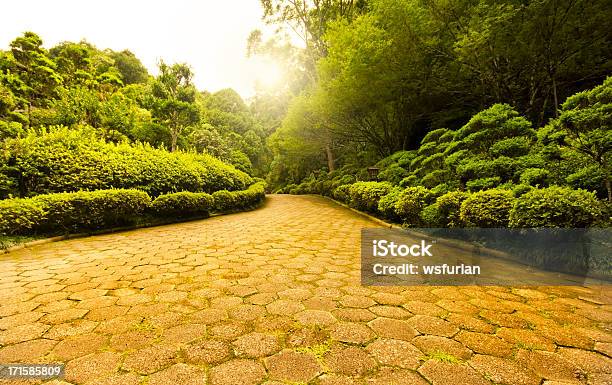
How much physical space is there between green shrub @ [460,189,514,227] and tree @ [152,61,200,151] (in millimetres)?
20627

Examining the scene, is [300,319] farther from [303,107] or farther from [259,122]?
[259,122]

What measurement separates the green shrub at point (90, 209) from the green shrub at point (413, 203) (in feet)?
23.4

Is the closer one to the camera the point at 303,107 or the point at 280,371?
the point at 280,371

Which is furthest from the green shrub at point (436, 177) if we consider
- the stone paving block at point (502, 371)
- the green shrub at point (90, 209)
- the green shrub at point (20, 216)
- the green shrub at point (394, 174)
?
the green shrub at point (20, 216)

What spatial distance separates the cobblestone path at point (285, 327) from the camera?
1.74m

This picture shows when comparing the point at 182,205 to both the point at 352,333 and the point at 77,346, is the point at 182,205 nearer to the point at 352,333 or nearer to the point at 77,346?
the point at 77,346

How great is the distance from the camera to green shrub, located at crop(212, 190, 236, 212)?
10195 millimetres

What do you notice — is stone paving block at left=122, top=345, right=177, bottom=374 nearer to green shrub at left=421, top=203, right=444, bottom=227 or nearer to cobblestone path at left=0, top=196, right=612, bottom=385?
cobblestone path at left=0, top=196, right=612, bottom=385

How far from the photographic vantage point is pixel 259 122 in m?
38.7

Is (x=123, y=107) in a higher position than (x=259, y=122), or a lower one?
lower

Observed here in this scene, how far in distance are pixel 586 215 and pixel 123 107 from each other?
22.0m

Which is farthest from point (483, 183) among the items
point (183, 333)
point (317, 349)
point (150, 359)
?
point (150, 359)

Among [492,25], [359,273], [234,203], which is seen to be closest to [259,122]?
[234,203]

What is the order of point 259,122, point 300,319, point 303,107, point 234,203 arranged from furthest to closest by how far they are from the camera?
1. point 259,122
2. point 303,107
3. point 234,203
4. point 300,319
